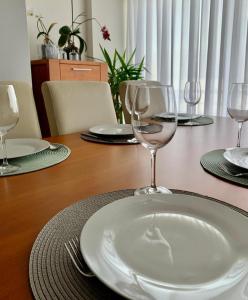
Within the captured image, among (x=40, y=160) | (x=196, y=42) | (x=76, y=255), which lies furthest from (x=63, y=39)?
(x=76, y=255)

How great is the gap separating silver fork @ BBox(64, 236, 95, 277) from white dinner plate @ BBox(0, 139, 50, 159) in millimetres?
434

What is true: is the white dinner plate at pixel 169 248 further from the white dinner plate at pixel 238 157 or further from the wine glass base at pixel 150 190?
the white dinner plate at pixel 238 157

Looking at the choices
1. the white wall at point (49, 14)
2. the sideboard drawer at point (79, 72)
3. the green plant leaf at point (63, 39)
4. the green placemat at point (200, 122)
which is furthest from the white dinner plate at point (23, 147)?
the white wall at point (49, 14)

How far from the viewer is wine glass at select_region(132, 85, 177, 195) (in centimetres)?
52

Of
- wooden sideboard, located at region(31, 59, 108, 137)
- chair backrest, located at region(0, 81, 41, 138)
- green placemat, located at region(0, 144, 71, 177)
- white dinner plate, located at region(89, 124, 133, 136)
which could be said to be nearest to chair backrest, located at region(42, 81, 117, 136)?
chair backrest, located at region(0, 81, 41, 138)

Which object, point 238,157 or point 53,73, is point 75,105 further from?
point 53,73

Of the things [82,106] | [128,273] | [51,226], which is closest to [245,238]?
[128,273]

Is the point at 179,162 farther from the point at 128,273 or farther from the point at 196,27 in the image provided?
the point at 196,27

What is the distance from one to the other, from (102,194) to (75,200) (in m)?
0.05

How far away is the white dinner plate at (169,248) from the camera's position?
0.90 ft

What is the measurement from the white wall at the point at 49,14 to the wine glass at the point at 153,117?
2.83 metres

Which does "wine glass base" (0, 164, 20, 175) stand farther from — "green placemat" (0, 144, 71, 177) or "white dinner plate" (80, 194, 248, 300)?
"white dinner plate" (80, 194, 248, 300)

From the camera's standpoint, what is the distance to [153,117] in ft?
1.77

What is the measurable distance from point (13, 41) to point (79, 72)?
2.66 feet
